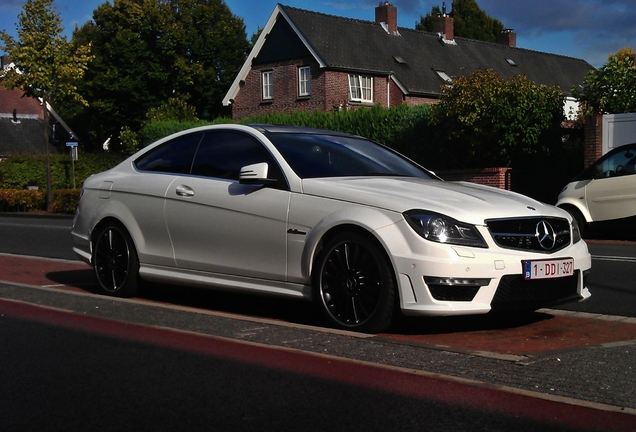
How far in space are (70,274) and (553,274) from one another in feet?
20.5

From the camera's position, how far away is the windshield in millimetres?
7680

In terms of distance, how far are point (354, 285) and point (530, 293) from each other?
127 cm

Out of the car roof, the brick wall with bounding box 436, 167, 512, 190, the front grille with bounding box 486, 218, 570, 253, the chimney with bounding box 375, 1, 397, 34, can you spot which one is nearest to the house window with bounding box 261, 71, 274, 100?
the chimney with bounding box 375, 1, 397, 34

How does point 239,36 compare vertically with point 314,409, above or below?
above

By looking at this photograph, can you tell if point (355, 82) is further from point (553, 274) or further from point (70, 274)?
point (553, 274)

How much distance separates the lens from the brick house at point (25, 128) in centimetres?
6581

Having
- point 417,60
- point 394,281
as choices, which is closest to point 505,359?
point 394,281

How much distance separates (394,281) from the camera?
664cm

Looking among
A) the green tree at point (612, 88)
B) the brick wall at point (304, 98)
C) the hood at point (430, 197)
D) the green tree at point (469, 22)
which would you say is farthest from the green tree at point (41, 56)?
the green tree at point (469, 22)

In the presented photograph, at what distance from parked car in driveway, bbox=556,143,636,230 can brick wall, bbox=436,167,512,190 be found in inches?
251

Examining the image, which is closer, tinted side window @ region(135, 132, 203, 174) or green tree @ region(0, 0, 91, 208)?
tinted side window @ region(135, 132, 203, 174)

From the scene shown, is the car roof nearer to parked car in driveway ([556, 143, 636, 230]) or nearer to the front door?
the front door

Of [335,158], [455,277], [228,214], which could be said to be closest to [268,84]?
[335,158]

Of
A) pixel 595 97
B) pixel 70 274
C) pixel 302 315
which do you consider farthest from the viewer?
pixel 595 97
